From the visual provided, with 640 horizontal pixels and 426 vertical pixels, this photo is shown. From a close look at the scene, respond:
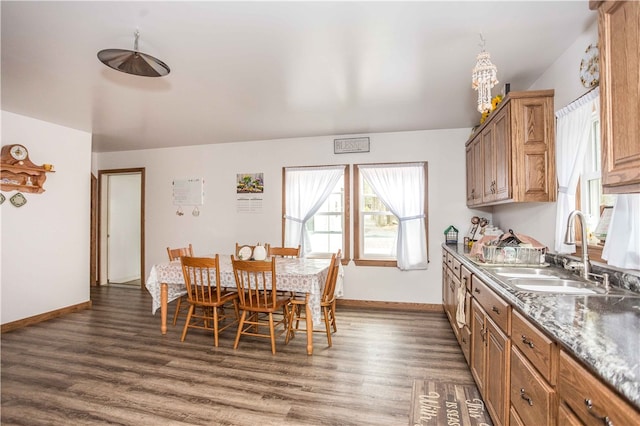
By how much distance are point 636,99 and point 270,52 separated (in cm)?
208

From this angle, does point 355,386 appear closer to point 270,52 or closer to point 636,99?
point 636,99

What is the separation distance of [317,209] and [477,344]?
9.77 ft

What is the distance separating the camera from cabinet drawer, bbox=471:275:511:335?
176cm

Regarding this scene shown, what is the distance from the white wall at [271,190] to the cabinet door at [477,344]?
2140 millimetres

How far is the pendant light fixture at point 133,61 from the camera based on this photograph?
6.89 feet

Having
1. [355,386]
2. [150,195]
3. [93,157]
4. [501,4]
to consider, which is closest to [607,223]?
[501,4]

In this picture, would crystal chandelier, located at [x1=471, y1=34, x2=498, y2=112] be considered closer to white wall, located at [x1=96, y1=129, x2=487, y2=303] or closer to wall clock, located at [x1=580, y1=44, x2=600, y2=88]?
wall clock, located at [x1=580, y1=44, x2=600, y2=88]

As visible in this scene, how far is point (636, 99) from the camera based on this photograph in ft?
3.94

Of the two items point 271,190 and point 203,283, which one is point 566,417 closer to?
point 203,283

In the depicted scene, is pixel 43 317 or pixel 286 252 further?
pixel 286 252

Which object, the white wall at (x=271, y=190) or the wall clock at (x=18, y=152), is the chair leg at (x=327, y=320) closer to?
the white wall at (x=271, y=190)

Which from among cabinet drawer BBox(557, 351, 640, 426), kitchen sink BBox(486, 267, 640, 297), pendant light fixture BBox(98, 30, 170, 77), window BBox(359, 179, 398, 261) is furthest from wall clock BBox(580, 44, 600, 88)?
window BBox(359, 179, 398, 261)

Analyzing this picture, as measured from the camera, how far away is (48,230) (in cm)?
419

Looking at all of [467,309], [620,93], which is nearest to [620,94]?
[620,93]
